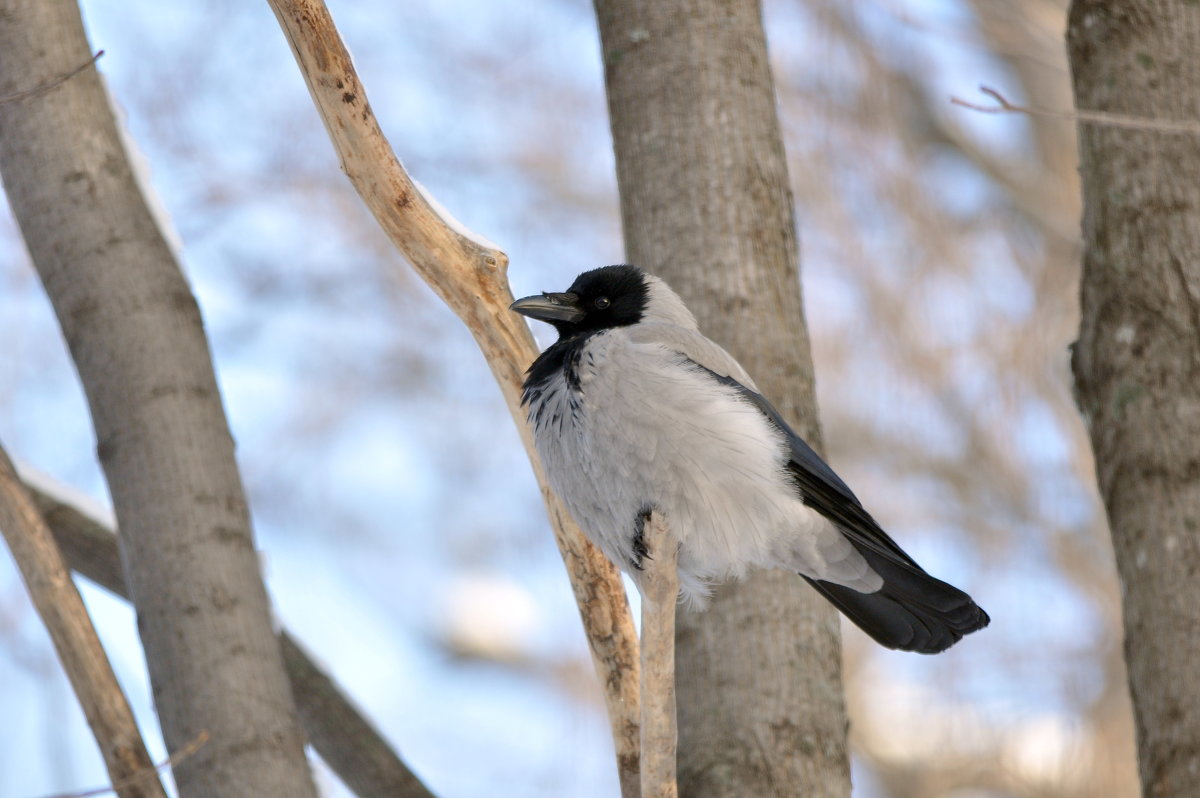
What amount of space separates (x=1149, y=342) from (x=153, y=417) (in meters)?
2.31

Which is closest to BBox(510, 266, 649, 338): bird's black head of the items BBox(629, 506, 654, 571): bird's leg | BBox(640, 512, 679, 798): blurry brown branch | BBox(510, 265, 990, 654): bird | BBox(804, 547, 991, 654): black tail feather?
BBox(510, 265, 990, 654): bird

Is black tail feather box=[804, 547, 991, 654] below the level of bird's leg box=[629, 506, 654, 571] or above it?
below

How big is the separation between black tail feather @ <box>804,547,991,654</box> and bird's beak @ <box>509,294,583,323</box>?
3.03 ft

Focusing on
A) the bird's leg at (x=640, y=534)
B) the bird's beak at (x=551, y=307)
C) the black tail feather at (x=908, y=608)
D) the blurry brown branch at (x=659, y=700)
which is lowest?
the blurry brown branch at (x=659, y=700)

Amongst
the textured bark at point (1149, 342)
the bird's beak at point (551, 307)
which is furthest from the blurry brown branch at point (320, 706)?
the textured bark at point (1149, 342)

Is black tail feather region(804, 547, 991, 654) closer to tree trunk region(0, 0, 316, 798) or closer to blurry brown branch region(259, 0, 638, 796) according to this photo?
blurry brown branch region(259, 0, 638, 796)

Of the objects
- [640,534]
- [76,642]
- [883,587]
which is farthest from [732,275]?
[76,642]

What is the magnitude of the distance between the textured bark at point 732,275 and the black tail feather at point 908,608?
0.29 feet

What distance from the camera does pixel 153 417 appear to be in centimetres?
314

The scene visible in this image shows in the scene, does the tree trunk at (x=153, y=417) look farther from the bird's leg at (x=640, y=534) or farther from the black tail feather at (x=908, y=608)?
the black tail feather at (x=908, y=608)

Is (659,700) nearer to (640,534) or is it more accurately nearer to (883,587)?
(640,534)

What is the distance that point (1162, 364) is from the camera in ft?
9.69

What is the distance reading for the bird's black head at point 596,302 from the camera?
331cm

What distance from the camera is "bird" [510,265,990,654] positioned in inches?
112
